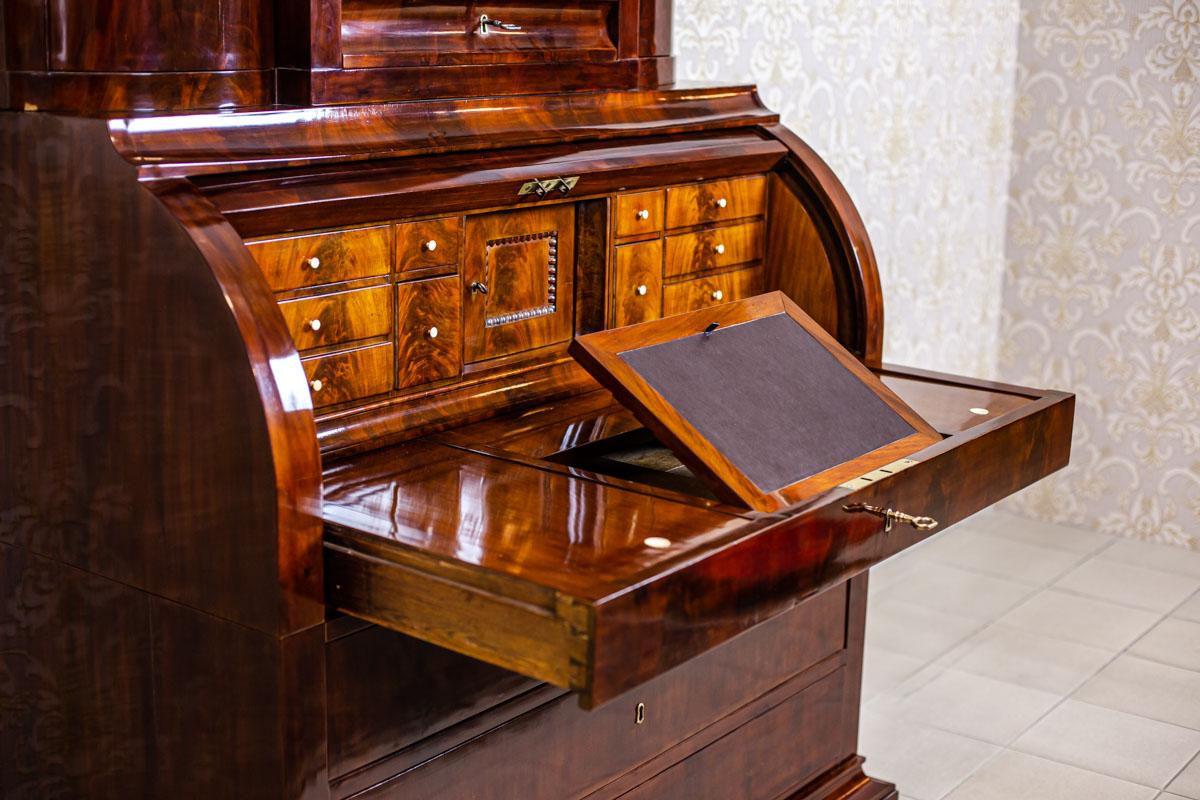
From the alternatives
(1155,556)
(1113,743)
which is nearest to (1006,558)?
(1155,556)

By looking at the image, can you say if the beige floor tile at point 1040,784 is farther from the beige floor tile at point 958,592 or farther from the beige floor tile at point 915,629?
the beige floor tile at point 958,592

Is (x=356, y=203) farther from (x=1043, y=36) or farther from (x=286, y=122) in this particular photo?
(x=1043, y=36)

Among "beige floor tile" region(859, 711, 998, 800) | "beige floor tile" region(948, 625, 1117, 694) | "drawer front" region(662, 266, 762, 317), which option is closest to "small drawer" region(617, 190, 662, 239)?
"drawer front" region(662, 266, 762, 317)

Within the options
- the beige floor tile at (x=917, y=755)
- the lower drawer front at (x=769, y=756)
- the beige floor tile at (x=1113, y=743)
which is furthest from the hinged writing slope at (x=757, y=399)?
the beige floor tile at (x=1113, y=743)

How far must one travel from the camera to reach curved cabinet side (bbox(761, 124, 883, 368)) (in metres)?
2.43

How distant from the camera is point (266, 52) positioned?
176 cm

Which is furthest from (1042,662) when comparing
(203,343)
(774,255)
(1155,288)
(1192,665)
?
(203,343)

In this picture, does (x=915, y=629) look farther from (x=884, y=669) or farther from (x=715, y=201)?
(x=715, y=201)

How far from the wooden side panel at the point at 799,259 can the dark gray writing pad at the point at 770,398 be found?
33cm

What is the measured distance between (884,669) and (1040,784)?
2.00 feet

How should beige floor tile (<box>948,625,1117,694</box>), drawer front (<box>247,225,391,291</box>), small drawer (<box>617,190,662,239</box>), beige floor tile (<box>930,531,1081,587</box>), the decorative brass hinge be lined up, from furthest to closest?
beige floor tile (<box>930,531,1081,587</box>) < beige floor tile (<box>948,625,1117,694</box>) < small drawer (<box>617,190,662,239</box>) < the decorative brass hinge < drawer front (<box>247,225,391,291</box>)

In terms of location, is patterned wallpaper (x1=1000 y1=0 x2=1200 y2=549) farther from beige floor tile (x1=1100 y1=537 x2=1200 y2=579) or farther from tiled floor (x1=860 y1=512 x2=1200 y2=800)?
tiled floor (x1=860 y1=512 x2=1200 y2=800)

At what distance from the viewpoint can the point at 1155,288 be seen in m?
4.34

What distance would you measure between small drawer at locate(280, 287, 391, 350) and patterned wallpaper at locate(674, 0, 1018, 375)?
1527 mm
